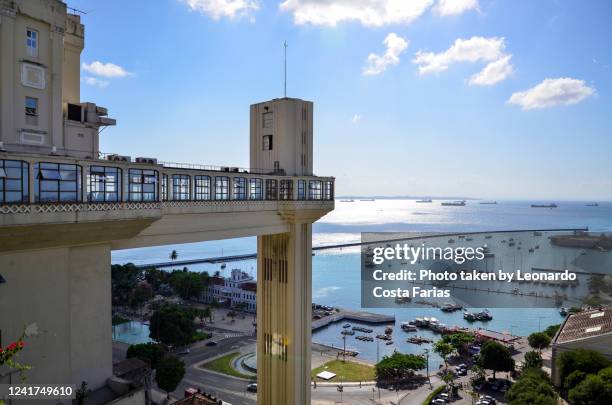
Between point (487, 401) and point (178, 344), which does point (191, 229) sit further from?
point (178, 344)

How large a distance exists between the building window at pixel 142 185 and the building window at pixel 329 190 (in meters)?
12.0

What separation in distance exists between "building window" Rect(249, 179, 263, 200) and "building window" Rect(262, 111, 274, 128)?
426 cm

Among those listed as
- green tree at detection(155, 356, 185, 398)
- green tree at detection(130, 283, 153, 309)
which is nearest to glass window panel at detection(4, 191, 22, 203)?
green tree at detection(155, 356, 185, 398)

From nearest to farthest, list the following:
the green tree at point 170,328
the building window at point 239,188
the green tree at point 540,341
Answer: the building window at point 239,188, the green tree at point 540,341, the green tree at point 170,328

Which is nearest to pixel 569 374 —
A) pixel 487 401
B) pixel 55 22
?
pixel 487 401

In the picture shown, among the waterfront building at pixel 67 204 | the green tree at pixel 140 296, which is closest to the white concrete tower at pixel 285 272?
the waterfront building at pixel 67 204

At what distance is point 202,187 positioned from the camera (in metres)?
18.2

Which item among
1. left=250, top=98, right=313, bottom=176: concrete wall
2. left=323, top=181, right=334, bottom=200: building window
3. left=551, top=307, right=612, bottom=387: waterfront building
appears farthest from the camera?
left=551, top=307, right=612, bottom=387: waterfront building

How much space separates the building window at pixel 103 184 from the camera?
12.8 metres

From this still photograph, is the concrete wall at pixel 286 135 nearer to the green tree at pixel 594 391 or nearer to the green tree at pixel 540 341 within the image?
the green tree at pixel 594 391

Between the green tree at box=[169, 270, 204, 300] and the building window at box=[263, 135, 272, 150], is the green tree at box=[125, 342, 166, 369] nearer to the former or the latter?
the building window at box=[263, 135, 272, 150]

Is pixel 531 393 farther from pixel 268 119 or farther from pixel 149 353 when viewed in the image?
pixel 149 353

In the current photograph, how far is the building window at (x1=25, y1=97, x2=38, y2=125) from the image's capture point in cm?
1391

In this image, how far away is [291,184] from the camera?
899 inches
